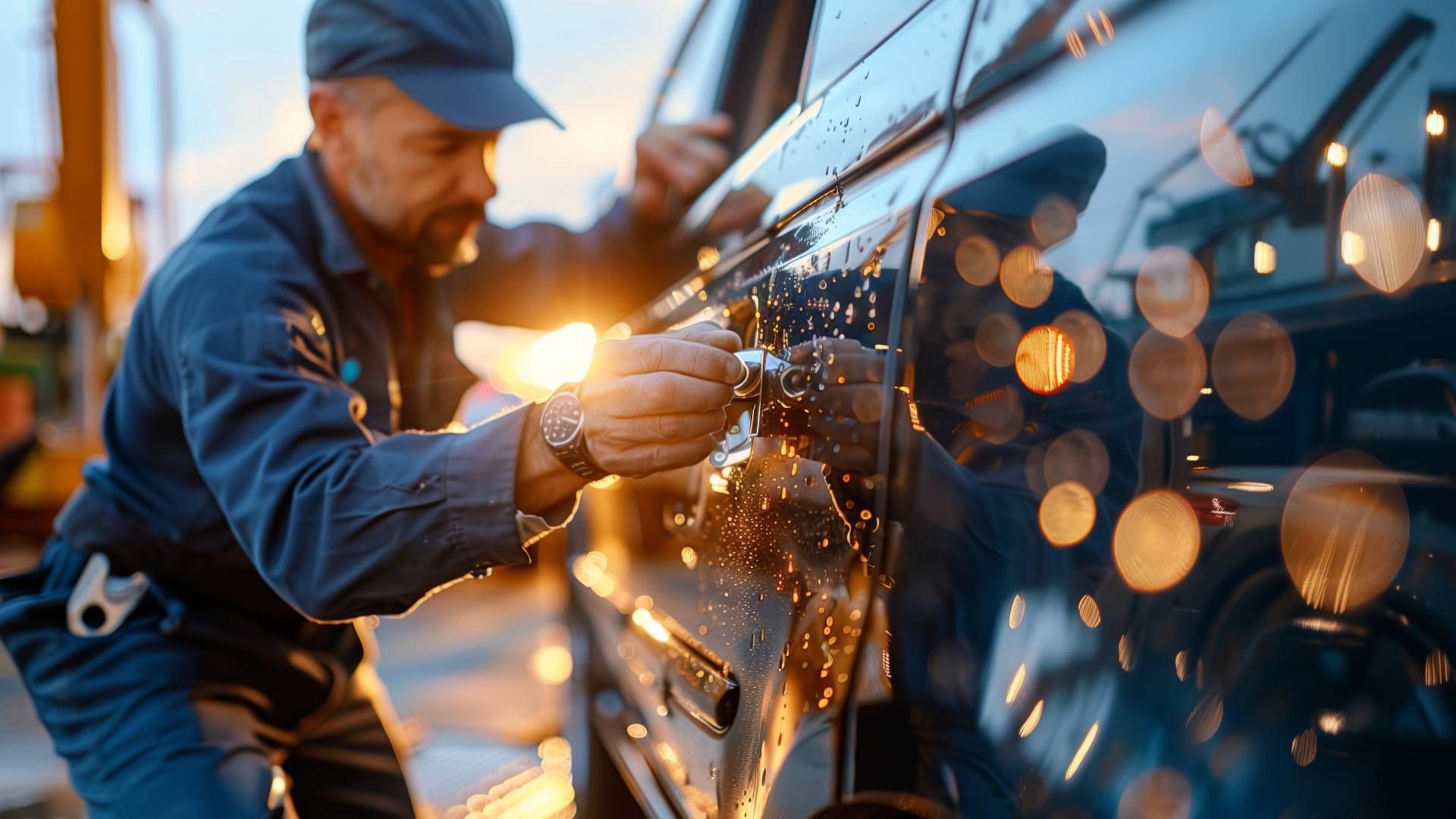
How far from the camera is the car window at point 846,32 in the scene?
3.23 ft

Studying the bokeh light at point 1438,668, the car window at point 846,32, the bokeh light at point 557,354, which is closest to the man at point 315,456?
the bokeh light at point 557,354

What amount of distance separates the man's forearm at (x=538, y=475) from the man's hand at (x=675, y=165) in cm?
85

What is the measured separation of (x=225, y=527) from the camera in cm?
164

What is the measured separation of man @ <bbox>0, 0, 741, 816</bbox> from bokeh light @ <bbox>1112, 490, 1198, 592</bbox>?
463 mm

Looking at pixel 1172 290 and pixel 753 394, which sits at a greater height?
pixel 1172 290

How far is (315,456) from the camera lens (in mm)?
1226

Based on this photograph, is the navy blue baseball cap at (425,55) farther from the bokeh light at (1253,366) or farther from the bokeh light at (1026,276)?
the bokeh light at (1253,366)

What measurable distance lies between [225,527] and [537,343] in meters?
0.82

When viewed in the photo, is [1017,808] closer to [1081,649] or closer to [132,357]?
[1081,649]

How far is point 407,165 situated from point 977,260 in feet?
4.16

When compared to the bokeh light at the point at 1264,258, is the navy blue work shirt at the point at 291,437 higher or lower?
lower

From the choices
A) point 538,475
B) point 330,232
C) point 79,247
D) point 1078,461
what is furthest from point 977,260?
point 79,247

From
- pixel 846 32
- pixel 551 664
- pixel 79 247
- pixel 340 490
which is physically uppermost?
pixel 846 32

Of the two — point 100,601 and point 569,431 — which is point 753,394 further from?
point 100,601
